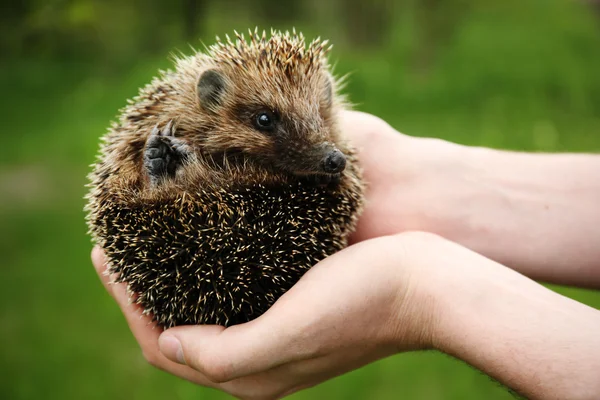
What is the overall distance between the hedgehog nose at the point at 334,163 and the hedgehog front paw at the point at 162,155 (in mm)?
428

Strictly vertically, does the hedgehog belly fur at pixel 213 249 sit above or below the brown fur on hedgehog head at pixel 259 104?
below

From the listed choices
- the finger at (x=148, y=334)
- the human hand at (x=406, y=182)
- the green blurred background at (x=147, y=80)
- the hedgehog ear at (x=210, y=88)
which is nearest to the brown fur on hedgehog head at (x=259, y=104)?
the hedgehog ear at (x=210, y=88)

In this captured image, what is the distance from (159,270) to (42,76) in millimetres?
5290

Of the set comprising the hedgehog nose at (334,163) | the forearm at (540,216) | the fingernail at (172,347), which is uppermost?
the hedgehog nose at (334,163)

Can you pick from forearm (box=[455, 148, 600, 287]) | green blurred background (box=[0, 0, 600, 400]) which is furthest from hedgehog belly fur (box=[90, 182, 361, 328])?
green blurred background (box=[0, 0, 600, 400])

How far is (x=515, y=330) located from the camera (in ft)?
4.74

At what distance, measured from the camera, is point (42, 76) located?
6012 millimetres

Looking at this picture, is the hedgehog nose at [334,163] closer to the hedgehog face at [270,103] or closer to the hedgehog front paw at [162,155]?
the hedgehog face at [270,103]

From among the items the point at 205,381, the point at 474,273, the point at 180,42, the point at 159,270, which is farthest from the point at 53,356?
the point at 180,42

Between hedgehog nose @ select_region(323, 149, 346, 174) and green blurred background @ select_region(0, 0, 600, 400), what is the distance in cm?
158

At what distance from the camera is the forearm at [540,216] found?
1973 mm

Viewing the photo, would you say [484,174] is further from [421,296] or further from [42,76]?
[42,76]

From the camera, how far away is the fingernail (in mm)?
→ 1584

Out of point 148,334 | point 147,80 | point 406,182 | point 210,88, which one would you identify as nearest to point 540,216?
point 406,182
